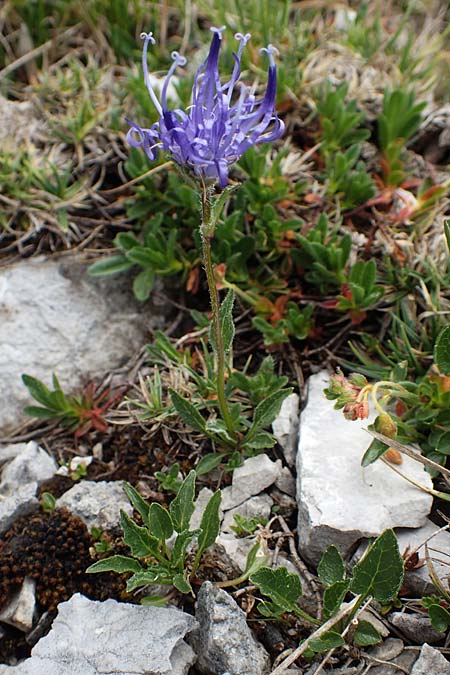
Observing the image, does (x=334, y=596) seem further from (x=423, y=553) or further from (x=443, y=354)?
(x=443, y=354)

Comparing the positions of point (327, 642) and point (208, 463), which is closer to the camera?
point (327, 642)

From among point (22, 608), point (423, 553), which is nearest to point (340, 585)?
point (423, 553)

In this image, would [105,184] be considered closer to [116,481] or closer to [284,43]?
[284,43]

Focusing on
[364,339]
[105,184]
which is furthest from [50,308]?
[364,339]

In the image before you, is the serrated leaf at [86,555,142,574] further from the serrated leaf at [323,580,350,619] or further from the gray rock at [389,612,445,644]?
the gray rock at [389,612,445,644]

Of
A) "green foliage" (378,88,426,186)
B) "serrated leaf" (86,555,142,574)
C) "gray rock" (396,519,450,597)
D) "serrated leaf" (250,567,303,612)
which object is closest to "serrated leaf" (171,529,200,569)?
"serrated leaf" (86,555,142,574)
